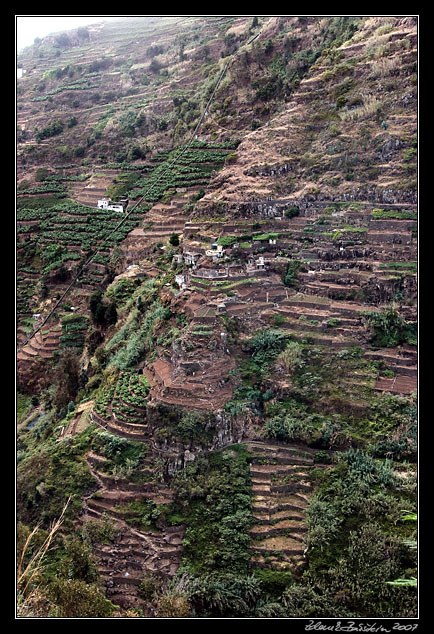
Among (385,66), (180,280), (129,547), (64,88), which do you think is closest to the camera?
(129,547)

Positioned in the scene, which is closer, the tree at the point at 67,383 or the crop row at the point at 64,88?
the tree at the point at 67,383

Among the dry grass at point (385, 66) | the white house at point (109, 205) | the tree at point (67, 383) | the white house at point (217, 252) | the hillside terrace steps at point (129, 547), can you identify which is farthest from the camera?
the white house at point (109, 205)

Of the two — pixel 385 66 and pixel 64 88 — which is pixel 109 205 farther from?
pixel 385 66

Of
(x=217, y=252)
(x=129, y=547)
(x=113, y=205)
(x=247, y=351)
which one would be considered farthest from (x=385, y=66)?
(x=129, y=547)

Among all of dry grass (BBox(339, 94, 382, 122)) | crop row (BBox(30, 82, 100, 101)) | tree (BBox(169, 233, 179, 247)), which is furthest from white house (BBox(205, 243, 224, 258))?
crop row (BBox(30, 82, 100, 101))

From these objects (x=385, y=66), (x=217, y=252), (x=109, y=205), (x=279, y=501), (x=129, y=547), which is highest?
(x=385, y=66)

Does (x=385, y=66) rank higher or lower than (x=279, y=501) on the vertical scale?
higher

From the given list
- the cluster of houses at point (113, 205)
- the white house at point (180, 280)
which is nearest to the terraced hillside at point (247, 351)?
the cluster of houses at point (113, 205)

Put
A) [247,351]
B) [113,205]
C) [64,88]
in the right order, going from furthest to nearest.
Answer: [64,88], [113,205], [247,351]

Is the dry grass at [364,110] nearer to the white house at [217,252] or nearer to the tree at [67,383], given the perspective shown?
the white house at [217,252]
